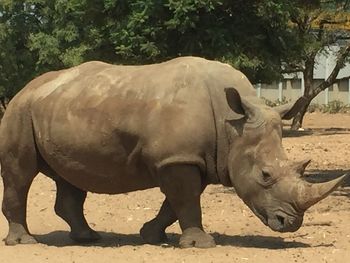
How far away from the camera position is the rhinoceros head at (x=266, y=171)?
8289 mm

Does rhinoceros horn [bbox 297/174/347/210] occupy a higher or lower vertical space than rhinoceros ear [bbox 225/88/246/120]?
lower

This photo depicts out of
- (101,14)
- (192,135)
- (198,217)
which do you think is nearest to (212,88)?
(192,135)

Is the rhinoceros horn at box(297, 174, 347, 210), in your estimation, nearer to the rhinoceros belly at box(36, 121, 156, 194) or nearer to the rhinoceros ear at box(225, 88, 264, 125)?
the rhinoceros ear at box(225, 88, 264, 125)

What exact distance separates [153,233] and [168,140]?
133 cm

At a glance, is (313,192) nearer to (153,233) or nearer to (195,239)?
(195,239)

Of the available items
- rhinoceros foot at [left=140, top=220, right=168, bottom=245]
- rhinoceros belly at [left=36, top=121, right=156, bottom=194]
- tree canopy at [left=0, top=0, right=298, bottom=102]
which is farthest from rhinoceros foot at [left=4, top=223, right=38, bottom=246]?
tree canopy at [left=0, top=0, right=298, bottom=102]

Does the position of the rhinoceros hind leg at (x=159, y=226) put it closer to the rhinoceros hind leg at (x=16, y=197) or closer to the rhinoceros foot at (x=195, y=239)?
the rhinoceros foot at (x=195, y=239)

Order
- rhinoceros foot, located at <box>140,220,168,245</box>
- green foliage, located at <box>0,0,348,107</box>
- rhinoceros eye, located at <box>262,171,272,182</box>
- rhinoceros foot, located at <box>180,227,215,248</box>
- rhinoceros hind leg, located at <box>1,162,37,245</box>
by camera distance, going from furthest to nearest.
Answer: green foliage, located at <box>0,0,348,107</box> → rhinoceros hind leg, located at <box>1,162,37,245</box> → rhinoceros foot, located at <box>140,220,168,245</box> → rhinoceros foot, located at <box>180,227,215,248</box> → rhinoceros eye, located at <box>262,171,272,182</box>

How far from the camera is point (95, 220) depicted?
449 inches

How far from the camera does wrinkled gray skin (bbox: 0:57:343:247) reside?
333 inches

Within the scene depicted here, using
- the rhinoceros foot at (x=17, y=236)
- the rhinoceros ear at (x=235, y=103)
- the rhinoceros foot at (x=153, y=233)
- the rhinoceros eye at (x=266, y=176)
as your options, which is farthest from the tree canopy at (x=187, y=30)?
the rhinoceros eye at (x=266, y=176)

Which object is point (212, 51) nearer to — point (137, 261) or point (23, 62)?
point (137, 261)

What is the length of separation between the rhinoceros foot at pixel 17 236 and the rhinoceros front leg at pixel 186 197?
1800 mm

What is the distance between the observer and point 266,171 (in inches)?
331
